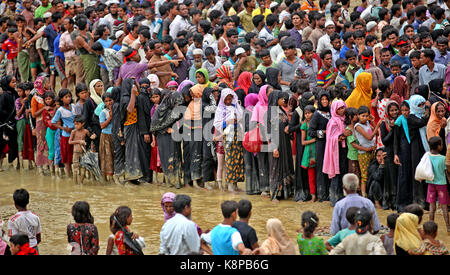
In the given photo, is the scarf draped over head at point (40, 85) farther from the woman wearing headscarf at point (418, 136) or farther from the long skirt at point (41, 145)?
the woman wearing headscarf at point (418, 136)

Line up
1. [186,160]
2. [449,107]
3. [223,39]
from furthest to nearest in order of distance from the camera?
[223,39] < [186,160] < [449,107]

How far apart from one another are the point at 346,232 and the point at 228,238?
1142mm

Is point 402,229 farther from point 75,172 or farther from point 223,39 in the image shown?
point 223,39

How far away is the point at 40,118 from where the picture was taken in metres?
14.0

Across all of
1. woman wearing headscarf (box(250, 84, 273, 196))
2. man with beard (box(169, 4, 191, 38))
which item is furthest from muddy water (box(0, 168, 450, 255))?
man with beard (box(169, 4, 191, 38))

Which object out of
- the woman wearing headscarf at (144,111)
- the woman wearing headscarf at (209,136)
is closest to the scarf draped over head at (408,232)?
the woman wearing headscarf at (209,136)

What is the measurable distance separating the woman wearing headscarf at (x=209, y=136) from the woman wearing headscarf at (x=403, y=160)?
3.02 m

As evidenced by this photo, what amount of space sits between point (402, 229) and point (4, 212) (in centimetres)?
673

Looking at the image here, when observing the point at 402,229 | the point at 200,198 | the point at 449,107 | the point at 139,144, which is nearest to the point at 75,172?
the point at 139,144

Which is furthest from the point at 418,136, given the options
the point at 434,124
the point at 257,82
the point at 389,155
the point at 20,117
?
the point at 20,117

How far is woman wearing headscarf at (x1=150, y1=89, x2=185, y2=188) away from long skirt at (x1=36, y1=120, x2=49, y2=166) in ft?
7.63

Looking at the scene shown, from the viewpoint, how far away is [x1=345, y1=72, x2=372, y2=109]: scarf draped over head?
11.7 meters

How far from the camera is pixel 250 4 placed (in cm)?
1752

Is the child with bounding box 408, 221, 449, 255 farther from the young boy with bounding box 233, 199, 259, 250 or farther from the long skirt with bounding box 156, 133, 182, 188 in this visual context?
the long skirt with bounding box 156, 133, 182, 188
